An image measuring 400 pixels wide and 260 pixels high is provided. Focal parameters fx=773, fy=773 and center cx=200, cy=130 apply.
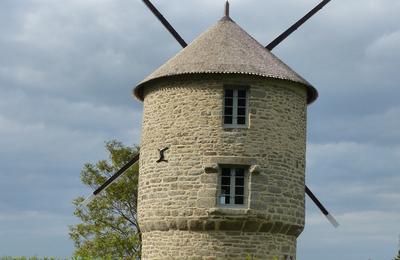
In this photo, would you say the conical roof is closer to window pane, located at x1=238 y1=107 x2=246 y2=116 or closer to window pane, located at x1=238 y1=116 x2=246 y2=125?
window pane, located at x1=238 y1=107 x2=246 y2=116

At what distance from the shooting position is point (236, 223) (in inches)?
755

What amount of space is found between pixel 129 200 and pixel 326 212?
8879mm

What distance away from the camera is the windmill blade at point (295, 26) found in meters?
24.9

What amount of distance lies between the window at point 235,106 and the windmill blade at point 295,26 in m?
5.41

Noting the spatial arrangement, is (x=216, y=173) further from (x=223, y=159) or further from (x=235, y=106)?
(x=235, y=106)

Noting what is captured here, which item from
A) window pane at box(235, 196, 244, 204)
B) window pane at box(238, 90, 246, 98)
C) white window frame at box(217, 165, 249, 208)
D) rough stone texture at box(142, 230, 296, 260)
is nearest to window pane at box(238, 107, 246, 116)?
window pane at box(238, 90, 246, 98)

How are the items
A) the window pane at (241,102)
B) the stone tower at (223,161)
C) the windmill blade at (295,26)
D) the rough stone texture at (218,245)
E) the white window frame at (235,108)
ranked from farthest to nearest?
the windmill blade at (295,26) → the window pane at (241,102) → the white window frame at (235,108) → the stone tower at (223,161) → the rough stone texture at (218,245)

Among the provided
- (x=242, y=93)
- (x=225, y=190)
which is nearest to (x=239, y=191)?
(x=225, y=190)

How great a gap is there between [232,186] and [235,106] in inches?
80.9

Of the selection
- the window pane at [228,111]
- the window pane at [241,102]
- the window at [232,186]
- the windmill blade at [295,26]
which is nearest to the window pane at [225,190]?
the window at [232,186]

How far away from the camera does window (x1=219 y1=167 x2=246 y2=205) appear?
1945 centimetres

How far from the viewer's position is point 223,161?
19.2 metres

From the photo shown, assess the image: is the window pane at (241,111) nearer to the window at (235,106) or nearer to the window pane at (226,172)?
the window at (235,106)

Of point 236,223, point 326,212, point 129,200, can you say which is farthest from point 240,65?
point 129,200
